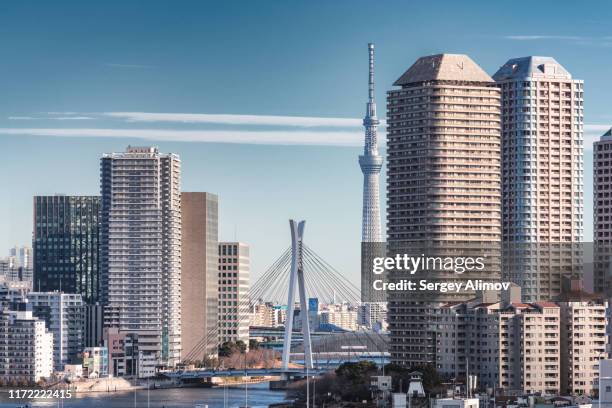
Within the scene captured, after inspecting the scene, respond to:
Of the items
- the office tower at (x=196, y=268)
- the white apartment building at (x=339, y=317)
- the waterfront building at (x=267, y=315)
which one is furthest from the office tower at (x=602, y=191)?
the waterfront building at (x=267, y=315)

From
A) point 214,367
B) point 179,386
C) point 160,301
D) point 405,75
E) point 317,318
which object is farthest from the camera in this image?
point 317,318

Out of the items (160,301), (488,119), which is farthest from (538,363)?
(160,301)

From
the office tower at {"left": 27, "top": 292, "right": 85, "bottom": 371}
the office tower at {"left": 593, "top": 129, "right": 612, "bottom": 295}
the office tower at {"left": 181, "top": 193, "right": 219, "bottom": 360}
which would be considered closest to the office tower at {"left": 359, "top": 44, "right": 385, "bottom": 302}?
the office tower at {"left": 181, "top": 193, "right": 219, "bottom": 360}

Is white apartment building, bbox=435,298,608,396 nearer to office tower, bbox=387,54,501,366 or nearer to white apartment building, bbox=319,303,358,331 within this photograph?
office tower, bbox=387,54,501,366

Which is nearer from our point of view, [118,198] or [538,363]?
[538,363]

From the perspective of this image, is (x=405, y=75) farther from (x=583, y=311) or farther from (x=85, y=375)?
(x=85, y=375)
